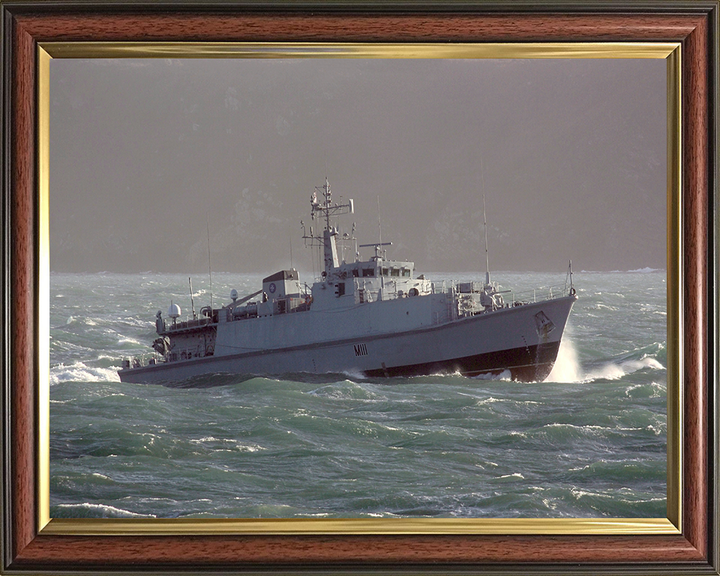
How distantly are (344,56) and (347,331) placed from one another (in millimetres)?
4761

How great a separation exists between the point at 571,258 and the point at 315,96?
158 centimetres

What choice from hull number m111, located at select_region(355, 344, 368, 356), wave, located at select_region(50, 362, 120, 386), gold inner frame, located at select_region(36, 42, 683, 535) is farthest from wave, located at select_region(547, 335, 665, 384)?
wave, located at select_region(50, 362, 120, 386)

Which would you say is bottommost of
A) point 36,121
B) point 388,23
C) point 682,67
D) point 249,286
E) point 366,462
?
point 366,462

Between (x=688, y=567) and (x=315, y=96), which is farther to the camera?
(x=315, y=96)

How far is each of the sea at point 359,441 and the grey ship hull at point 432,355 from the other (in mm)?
320

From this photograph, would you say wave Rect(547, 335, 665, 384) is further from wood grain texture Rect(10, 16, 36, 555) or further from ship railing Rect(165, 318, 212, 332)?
wood grain texture Rect(10, 16, 36, 555)

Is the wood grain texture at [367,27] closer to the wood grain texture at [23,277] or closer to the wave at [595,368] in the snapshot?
the wood grain texture at [23,277]

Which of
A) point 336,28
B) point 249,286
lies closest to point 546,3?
point 336,28

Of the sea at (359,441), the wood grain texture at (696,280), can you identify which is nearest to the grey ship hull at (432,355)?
the sea at (359,441)

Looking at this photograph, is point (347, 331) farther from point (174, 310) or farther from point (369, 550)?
point (369, 550)

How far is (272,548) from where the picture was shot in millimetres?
3121

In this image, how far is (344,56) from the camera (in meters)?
3.24

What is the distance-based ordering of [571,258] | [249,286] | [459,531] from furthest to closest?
[249,286], [571,258], [459,531]

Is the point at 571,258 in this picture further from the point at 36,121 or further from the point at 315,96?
the point at 36,121
